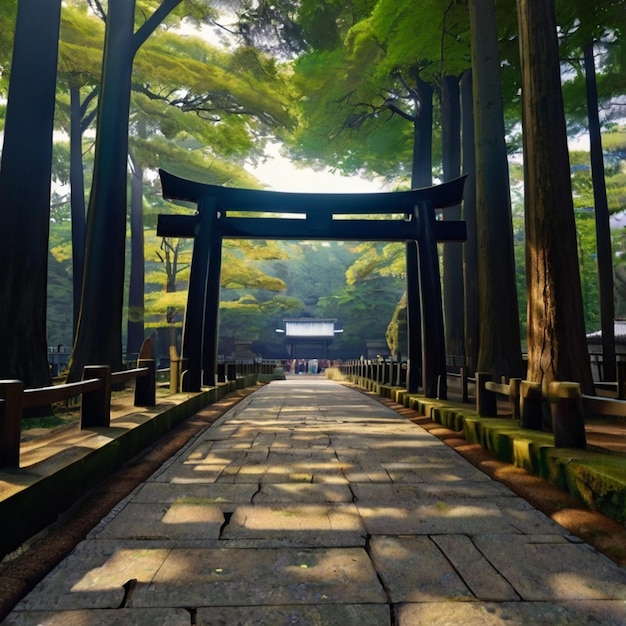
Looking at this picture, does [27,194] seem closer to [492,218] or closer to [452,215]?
[492,218]

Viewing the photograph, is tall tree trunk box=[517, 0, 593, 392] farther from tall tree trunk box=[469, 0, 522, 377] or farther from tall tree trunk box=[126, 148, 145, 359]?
tall tree trunk box=[126, 148, 145, 359]

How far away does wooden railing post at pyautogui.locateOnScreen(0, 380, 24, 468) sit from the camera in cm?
275

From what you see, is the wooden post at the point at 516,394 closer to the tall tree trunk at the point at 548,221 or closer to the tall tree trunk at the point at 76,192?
the tall tree trunk at the point at 548,221

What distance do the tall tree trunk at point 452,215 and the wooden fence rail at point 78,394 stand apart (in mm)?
10404

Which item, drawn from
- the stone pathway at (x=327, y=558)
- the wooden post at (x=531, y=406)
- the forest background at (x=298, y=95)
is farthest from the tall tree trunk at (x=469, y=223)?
the stone pathway at (x=327, y=558)

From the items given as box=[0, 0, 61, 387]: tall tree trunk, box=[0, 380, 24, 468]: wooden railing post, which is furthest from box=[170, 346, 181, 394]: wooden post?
box=[0, 380, 24, 468]: wooden railing post

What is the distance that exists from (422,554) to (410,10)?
→ 10571 millimetres

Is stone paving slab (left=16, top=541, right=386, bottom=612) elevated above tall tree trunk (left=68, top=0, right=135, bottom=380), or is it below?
below

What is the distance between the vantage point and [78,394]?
14.5 ft

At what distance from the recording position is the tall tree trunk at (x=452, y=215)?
14.4 metres

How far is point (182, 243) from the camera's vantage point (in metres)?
25.3

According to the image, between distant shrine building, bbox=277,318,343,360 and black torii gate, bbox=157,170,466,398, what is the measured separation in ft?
94.7

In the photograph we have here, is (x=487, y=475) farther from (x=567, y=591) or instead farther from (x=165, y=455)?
(x=165, y=455)

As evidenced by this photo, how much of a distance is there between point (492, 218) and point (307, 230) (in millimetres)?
3885
